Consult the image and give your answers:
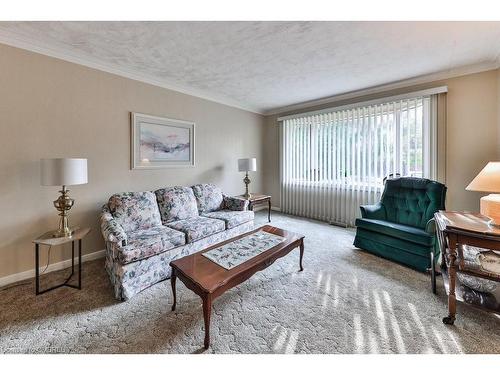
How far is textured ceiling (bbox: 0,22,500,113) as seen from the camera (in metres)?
2.07

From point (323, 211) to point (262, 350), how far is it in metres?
3.56

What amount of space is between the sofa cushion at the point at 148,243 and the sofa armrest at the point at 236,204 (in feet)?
4.24

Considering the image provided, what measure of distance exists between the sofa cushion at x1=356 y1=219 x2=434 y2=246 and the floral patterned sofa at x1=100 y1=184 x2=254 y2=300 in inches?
68.6

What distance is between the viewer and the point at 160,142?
3404 mm

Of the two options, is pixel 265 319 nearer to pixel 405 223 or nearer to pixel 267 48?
pixel 405 223

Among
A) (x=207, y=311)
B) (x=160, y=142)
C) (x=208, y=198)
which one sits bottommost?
(x=207, y=311)

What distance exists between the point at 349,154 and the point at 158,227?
357 cm

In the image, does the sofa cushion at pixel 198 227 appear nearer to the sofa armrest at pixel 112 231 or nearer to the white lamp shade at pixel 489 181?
the sofa armrest at pixel 112 231

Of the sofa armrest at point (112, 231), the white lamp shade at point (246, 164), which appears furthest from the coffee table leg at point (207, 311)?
the white lamp shade at point (246, 164)

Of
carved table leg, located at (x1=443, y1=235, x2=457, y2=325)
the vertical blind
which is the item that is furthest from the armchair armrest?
the vertical blind

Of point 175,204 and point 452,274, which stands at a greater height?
point 175,204

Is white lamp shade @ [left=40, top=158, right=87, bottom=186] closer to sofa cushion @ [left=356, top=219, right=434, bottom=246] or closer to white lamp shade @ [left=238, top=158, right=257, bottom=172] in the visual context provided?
white lamp shade @ [left=238, top=158, right=257, bottom=172]

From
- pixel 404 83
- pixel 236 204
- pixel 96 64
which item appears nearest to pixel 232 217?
pixel 236 204

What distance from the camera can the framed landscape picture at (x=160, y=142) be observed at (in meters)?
3.13
